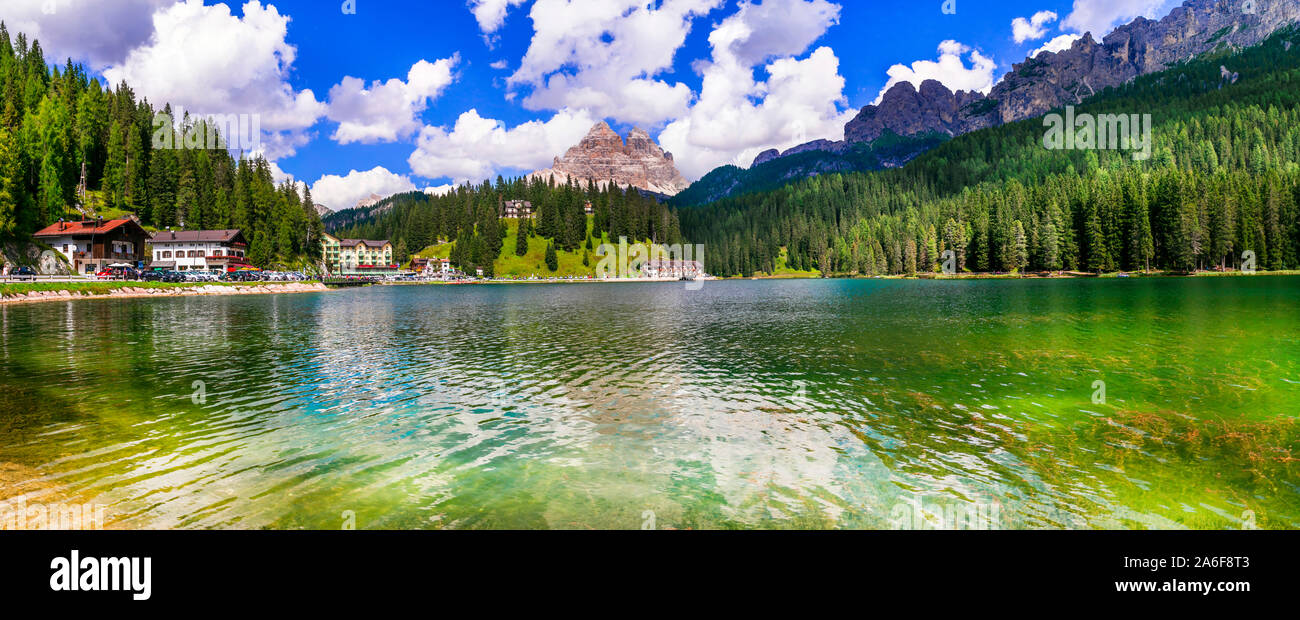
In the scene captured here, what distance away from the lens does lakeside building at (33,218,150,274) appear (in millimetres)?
123875

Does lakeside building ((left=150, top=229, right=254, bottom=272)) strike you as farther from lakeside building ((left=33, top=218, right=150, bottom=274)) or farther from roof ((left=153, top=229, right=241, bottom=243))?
lakeside building ((left=33, top=218, right=150, bottom=274))

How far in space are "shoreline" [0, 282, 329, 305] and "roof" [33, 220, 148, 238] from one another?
29432mm

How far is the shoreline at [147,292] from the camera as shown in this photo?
8588 cm

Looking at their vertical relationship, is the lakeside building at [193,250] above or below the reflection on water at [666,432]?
above

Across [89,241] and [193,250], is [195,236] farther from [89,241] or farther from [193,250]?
[89,241]

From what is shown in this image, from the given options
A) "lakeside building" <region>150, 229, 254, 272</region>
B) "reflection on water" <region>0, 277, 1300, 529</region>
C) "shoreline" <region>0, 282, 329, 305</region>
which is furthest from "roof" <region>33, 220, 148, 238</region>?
"reflection on water" <region>0, 277, 1300, 529</region>

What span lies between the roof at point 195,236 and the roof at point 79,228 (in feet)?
73.6

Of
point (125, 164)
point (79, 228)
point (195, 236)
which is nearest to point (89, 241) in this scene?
point (79, 228)

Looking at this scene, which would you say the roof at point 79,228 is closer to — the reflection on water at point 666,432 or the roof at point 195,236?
the roof at point 195,236

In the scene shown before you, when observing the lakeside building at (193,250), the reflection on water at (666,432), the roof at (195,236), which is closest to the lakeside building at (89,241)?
the roof at (195,236)

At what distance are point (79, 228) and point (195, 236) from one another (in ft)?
95.9

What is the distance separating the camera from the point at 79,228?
126m
